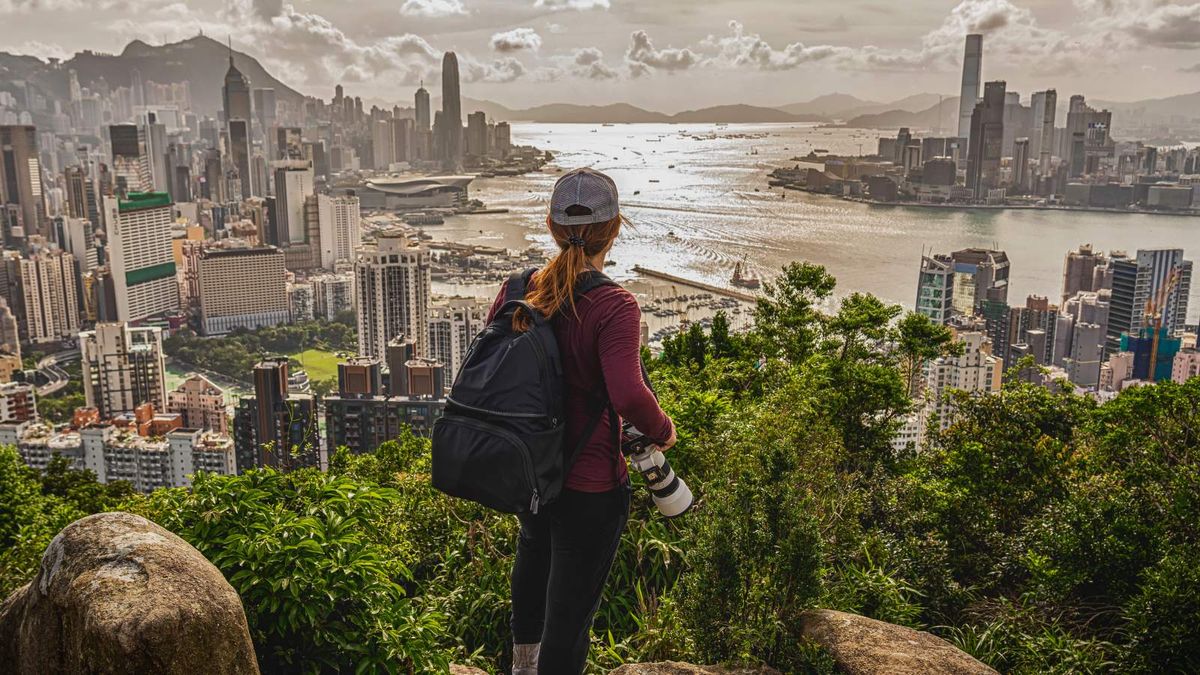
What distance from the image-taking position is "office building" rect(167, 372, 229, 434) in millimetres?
17450

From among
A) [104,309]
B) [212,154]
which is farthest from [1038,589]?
[212,154]

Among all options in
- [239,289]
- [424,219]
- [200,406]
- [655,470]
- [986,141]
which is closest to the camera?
[655,470]

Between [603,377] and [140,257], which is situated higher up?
[603,377]

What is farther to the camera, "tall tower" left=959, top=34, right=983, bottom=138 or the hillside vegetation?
"tall tower" left=959, top=34, right=983, bottom=138

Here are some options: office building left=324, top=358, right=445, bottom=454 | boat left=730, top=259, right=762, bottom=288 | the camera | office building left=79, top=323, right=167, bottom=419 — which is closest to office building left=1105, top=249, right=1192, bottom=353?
boat left=730, top=259, right=762, bottom=288

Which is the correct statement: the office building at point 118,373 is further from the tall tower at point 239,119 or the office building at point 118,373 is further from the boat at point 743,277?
the tall tower at point 239,119

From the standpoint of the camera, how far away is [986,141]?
21094 millimetres

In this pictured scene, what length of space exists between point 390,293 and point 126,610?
19.7m

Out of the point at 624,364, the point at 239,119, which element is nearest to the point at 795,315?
the point at 624,364

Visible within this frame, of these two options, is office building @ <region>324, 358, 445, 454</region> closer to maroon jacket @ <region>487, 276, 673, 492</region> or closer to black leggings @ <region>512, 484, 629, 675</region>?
black leggings @ <region>512, 484, 629, 675</region>

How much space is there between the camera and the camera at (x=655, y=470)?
1.02m

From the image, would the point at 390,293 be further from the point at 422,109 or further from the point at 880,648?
the point at 880,648

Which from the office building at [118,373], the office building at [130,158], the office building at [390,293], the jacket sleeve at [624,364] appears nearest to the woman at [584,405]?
the jacket sleeve at [624,364]

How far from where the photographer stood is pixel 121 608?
3.00ft
